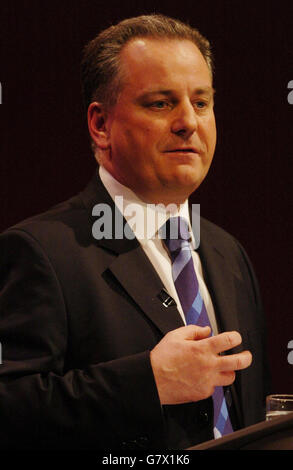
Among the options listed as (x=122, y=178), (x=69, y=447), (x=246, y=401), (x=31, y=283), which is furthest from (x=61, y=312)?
(x=246, y=401)

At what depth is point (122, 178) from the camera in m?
1.81

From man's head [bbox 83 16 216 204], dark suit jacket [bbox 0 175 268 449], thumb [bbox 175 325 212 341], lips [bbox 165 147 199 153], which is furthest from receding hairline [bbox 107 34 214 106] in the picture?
thumb [bbox 175 325 212 341]

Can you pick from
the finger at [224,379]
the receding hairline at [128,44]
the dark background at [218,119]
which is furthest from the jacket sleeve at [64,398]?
the dark background at [218,119]

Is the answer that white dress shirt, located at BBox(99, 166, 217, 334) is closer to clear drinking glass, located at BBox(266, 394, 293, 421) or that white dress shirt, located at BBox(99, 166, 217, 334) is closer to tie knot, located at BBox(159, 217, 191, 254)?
tie knot, located at BBox(159, 217, 191, 254)

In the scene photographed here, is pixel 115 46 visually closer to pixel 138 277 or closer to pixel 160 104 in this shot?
pixel 160 104

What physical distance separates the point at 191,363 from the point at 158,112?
62 centimetres

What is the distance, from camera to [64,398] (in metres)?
1.51

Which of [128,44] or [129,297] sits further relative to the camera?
[128,44]

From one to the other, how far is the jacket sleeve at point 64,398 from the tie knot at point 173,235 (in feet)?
1.21

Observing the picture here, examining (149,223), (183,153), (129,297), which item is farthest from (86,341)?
(183,153)

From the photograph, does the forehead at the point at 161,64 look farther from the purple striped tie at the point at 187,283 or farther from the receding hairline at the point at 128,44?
the purple striped tie at the point at 187,283

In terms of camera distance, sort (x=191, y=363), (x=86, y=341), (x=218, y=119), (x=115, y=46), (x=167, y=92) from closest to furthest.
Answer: (x=191, y=363) → (x=86, y=341) → (x=167, y=92) → (x=115, y=46) → (x=218, y=119)

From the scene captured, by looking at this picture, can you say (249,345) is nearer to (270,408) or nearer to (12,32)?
(270,408)

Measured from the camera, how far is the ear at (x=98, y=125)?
6.05ft
